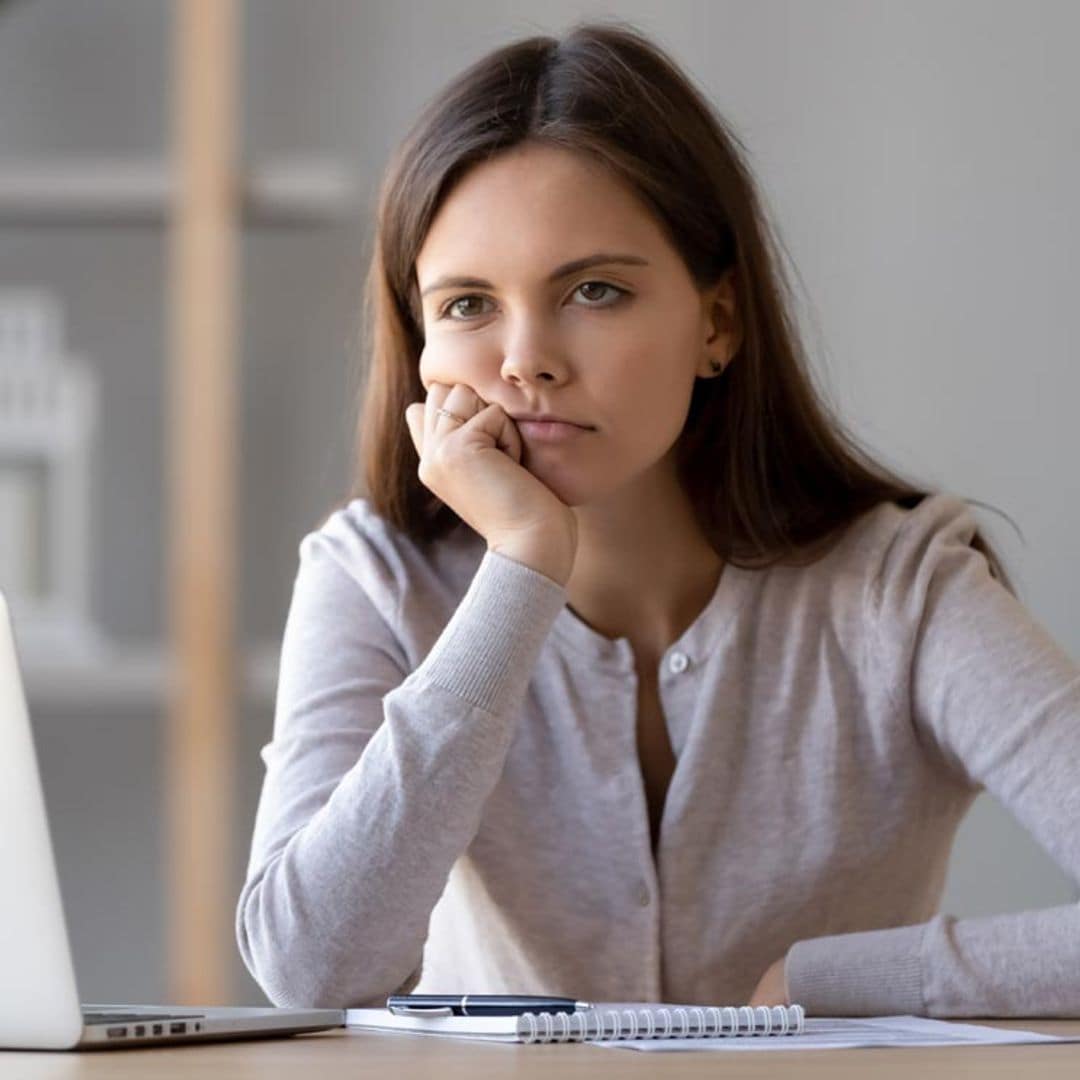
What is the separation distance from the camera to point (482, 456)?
1.42 metres

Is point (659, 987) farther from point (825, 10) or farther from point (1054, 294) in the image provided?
point (825, 10)

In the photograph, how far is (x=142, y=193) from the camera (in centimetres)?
264

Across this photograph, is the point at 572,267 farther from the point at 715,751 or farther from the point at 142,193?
the point at 142,193

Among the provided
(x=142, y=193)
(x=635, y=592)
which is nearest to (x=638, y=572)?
(x=635, y=592)

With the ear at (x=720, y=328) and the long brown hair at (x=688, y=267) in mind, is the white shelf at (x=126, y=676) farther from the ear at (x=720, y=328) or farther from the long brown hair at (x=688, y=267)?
the ear at (x=720, y=328)

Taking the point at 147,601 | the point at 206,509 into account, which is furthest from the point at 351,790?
the point at 147,601

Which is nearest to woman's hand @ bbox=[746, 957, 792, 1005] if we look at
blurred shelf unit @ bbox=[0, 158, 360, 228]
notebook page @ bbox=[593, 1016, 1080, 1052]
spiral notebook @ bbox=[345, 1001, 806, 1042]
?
notebook page @ bbox=[593, 1016, 1080, 1052]

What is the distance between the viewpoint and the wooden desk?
0.80 m

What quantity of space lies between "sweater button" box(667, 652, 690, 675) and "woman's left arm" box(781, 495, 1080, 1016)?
0.49ft

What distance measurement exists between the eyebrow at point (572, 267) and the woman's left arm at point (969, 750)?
32 centimetres

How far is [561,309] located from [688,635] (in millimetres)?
293

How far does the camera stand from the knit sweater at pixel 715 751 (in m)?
1.41

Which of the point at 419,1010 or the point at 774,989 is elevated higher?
the point at 419,1010

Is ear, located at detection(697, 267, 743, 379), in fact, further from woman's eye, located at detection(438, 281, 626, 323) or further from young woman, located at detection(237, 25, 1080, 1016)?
woman's eye, located at detection(438, 281, 626, 323)
